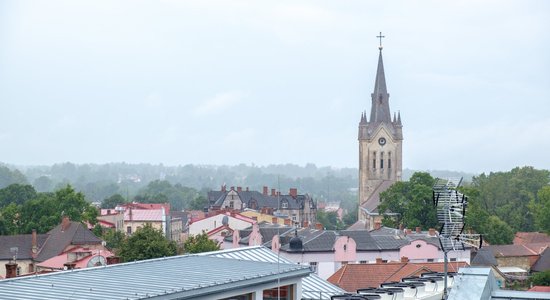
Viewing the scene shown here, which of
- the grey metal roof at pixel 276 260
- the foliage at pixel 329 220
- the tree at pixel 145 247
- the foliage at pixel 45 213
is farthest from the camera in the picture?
the foliage at pixel 329 220

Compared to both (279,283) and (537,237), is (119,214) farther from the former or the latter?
(279,283)

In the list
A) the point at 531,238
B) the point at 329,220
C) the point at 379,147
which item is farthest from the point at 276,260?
the point at 329,220

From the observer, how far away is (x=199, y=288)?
2414 centimetres

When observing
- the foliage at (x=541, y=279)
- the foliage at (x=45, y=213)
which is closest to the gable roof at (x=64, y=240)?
the foliage at (x=45, y=213)

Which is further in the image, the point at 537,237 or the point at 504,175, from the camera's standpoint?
the point at 504,175

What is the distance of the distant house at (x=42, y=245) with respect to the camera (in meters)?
69.1

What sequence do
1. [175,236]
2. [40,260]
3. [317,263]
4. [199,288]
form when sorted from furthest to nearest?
[175,236]
[40,260]
[317,263]
[199,288]

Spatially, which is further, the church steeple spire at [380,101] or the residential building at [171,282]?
the church steeple spire at [380,101]

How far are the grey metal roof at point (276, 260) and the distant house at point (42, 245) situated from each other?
3382 centimetres

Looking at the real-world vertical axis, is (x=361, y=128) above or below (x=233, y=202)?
above

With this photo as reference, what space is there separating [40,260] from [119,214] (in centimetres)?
5029

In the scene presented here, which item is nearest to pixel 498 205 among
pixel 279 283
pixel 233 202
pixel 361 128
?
pixel 361 128

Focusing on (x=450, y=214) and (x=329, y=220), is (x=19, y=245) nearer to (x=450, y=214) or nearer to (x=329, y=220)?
(x=450, y=214)

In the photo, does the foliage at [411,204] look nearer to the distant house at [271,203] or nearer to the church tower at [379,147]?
the church tower at [379,147]
